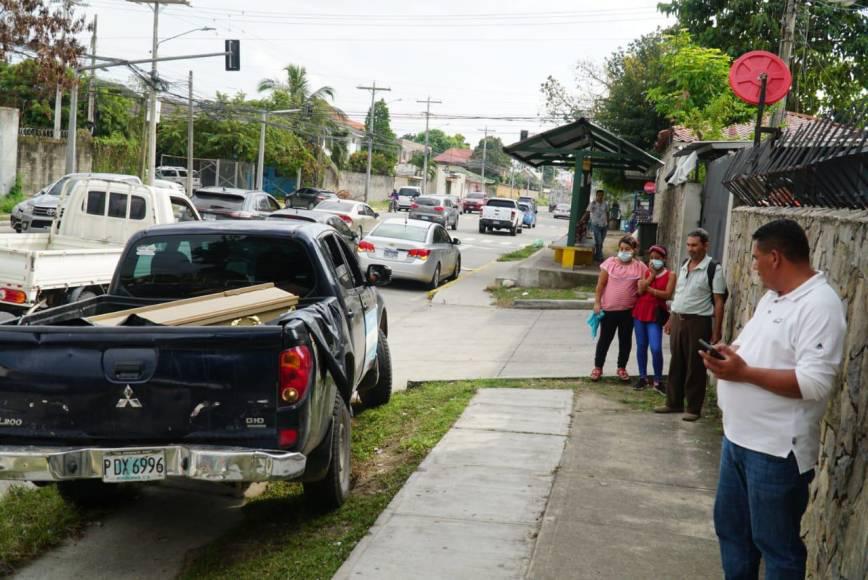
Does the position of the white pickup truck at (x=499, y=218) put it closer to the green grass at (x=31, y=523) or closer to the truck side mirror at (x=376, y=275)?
the truck side mirror at (x=376, y=275)

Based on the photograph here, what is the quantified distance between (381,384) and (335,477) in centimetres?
310

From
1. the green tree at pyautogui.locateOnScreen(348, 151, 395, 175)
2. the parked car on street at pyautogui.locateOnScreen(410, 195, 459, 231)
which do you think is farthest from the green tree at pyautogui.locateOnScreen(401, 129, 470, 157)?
the parked car on street at pyautogui.locateOnScreen(410, 195, 459, 231)

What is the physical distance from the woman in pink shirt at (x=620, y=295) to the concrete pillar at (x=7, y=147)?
30731 millimetres

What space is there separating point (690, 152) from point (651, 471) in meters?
9.85

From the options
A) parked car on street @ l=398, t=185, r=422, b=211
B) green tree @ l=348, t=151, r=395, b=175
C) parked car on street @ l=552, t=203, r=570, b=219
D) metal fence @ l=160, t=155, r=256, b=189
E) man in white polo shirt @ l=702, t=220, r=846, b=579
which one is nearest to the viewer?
man in white polo shirt @ l=702, t=220, r=846, b=579

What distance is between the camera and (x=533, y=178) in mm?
178375

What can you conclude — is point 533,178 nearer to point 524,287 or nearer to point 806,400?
point 524,287

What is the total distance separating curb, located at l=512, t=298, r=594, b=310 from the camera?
16.4 m

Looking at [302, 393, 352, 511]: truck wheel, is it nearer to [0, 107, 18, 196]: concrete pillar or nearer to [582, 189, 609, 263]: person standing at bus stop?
[582, 189, 609, 263]: person standing at bus stop

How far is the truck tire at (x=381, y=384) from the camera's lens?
8781 millimetres

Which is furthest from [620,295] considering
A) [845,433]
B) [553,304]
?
[553,304]

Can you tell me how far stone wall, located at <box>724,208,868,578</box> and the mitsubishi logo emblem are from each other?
3.37 m

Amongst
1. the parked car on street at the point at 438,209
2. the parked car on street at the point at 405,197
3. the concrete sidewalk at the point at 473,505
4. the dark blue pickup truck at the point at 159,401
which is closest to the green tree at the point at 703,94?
the concrete sidewalk at the point at 473,505

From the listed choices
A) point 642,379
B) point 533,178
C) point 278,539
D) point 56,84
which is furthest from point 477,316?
point 533,178
